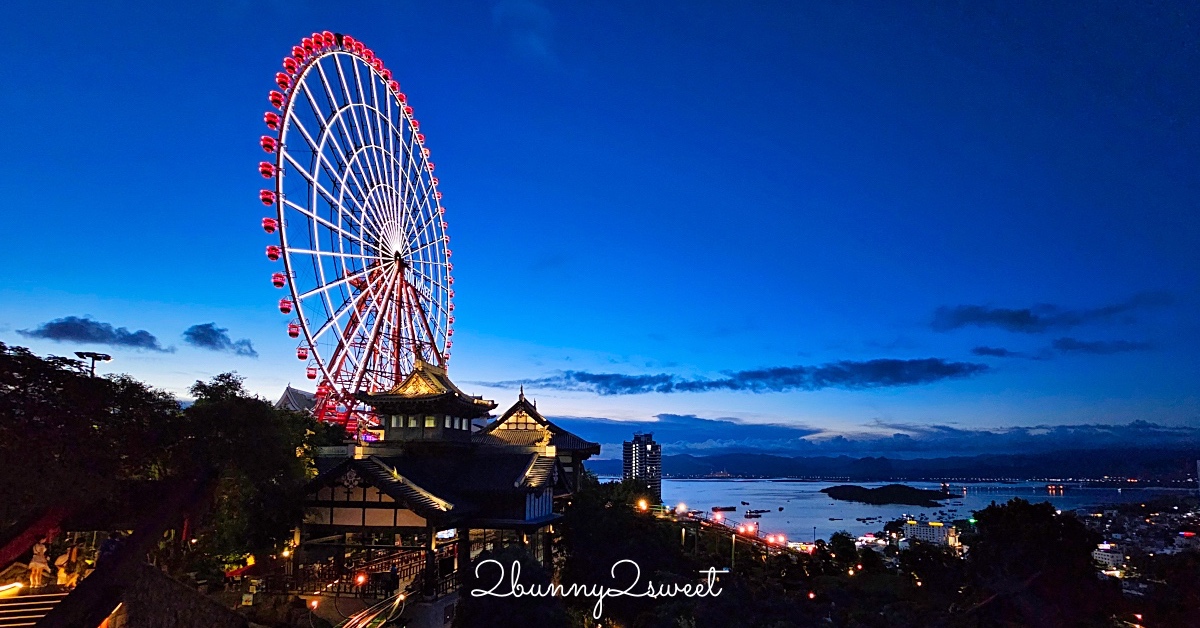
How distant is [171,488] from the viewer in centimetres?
1292

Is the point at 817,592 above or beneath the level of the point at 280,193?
beneath

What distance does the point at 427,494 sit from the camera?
870 inches

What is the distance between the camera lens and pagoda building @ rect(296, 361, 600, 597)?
2136cm

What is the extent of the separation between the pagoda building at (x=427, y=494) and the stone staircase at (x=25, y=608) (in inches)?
274

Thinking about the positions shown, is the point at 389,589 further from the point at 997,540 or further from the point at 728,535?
the point at 728,535

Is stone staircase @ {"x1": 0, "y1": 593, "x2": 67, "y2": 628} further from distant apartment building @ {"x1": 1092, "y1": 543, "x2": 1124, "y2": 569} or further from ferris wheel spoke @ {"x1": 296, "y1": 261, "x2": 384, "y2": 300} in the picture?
distant apartment building @ {"x1": 1092, "y1": 543, "x2": 1124, "y2": 569}

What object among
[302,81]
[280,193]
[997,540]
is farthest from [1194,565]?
[302,81]

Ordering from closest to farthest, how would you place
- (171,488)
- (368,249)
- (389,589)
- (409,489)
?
(171,488), (389,589), (409,489), (368,249)

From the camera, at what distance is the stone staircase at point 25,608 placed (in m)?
13.7

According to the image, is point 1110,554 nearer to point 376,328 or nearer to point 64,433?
point 376,328

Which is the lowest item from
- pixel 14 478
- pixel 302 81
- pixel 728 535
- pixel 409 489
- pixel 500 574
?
pixel 728 535

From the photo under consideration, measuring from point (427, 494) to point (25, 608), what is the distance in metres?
10.1

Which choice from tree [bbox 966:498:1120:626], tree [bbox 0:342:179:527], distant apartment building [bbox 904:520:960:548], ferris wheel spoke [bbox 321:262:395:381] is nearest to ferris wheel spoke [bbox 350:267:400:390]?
ferris wheel spoke [bbox 321:262:395:381]

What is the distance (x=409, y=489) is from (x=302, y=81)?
1901cm
